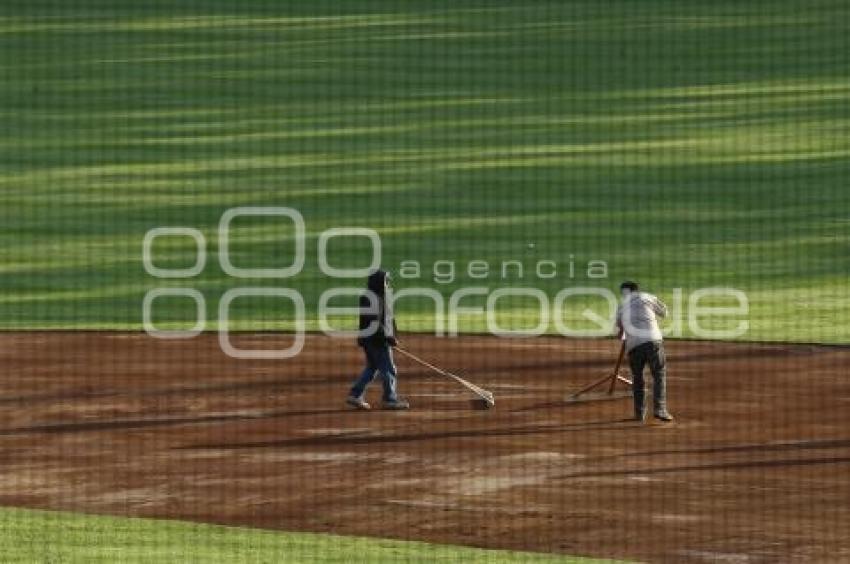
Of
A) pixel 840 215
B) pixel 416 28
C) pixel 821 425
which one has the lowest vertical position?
pixel 821 425

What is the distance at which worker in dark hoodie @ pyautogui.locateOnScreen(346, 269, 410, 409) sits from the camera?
22.4 m

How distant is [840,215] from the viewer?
39.8 meters

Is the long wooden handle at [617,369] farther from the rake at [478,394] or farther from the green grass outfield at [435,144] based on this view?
the green grass outfield at [435,144]

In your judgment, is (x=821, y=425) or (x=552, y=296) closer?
(x=821, y=425)

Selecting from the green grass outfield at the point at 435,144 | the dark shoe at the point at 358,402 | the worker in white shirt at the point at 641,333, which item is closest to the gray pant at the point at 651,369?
the worker in white shirt at the point at 641,333

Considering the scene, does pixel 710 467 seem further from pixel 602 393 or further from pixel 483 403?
pixel 602 393

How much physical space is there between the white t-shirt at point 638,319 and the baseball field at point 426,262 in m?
1.04

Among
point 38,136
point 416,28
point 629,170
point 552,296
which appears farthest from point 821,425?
point 416,28

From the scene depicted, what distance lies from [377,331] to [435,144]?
2447 cm

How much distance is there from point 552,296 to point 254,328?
5.29 m

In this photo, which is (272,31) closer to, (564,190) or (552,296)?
(564,190)

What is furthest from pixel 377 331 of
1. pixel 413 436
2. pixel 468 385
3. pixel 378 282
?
pixel 468 385

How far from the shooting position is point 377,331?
74.1 ft

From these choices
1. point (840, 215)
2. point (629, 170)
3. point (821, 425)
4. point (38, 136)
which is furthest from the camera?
point (38, 136)
